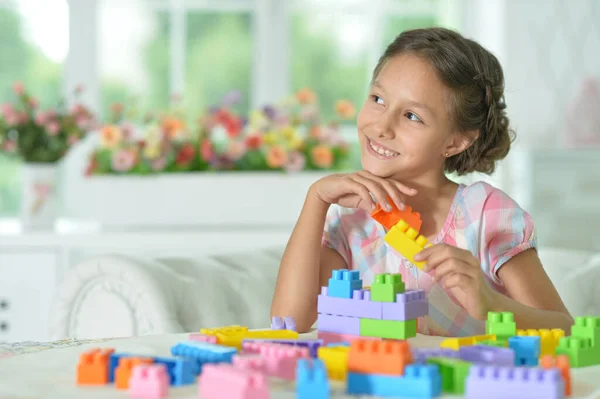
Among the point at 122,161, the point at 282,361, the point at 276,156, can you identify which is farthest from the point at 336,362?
the point at 122,161

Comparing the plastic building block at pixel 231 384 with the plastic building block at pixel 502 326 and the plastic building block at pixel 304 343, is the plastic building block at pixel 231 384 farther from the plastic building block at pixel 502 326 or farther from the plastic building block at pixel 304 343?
the plastic building block at pixel 502 326

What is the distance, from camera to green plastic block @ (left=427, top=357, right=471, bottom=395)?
854 mm

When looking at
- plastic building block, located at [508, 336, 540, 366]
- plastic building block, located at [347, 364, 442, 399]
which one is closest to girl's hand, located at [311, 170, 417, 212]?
plastic building block, located at [508, 336, 540, 366]

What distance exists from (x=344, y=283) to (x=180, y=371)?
0.26 meters

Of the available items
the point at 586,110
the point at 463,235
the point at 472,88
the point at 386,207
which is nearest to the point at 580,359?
the point at 386,207

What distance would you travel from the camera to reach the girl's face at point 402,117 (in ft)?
5.20

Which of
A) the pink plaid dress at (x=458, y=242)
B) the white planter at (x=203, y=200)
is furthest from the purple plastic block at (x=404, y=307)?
the white planter at (x=203, y=200)

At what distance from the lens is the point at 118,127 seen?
3.15 m

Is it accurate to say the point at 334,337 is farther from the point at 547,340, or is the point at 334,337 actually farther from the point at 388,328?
the point at 547,340

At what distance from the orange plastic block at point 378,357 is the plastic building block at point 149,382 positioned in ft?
0.57

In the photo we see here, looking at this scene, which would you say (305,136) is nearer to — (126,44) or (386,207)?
(126,44)

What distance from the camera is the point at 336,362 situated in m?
0.90

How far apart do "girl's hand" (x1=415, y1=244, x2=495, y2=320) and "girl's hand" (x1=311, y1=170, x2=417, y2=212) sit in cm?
21

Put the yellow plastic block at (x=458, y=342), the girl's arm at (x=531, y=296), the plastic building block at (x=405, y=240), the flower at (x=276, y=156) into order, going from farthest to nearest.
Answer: the flower at (x=276, y=156) → the girl's arm at (x=531, y=296) → the plastic building block at (x=405, y=240) → the yellow plastic block at (x=458, y=342)
